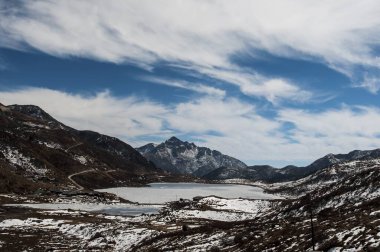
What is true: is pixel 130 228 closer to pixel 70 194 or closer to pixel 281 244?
pixel 281 244

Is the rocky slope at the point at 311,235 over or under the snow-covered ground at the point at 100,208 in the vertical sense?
over

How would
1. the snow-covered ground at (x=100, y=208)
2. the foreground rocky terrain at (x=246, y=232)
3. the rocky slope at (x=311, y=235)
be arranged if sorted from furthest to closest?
the snow-covered ground at (x=100, y=208) < the foreground rocky terrain at (x=246, y=232) < the rocky slope at (x=311, y=235)

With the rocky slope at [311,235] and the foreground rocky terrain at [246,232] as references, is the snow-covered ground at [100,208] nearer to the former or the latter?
the foreground rocky terrain at [246,232]

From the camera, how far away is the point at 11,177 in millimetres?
160375

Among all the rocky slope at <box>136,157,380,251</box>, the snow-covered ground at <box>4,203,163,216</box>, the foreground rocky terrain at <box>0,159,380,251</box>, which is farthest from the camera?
the snow-covered ground at <box>4,203,163,216</box>

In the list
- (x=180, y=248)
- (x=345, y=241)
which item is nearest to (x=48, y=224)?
(x=180, y=248)

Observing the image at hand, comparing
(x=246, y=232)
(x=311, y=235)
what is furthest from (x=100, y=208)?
(x=311, y=235)

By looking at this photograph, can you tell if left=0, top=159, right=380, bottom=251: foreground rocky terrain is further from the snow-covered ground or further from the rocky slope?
the snow-covered ground

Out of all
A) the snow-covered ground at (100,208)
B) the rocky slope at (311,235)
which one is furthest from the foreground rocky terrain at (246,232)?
the snow-covered ground at (100,208)

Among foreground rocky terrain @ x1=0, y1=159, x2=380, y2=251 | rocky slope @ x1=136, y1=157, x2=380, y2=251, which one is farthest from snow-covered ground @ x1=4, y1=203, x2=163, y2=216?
rocky slope @ x1=136, y1=157, x2=380, y2=251

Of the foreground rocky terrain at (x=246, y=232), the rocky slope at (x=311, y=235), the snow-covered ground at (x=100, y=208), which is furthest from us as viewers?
the snow-covered ground at (x=100, y=208)

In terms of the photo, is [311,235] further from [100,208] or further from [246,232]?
[100,208]

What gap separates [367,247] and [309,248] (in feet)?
17.1

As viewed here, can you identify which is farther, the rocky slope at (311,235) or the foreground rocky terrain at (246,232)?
the foreground rocky terrain at (246,232)
